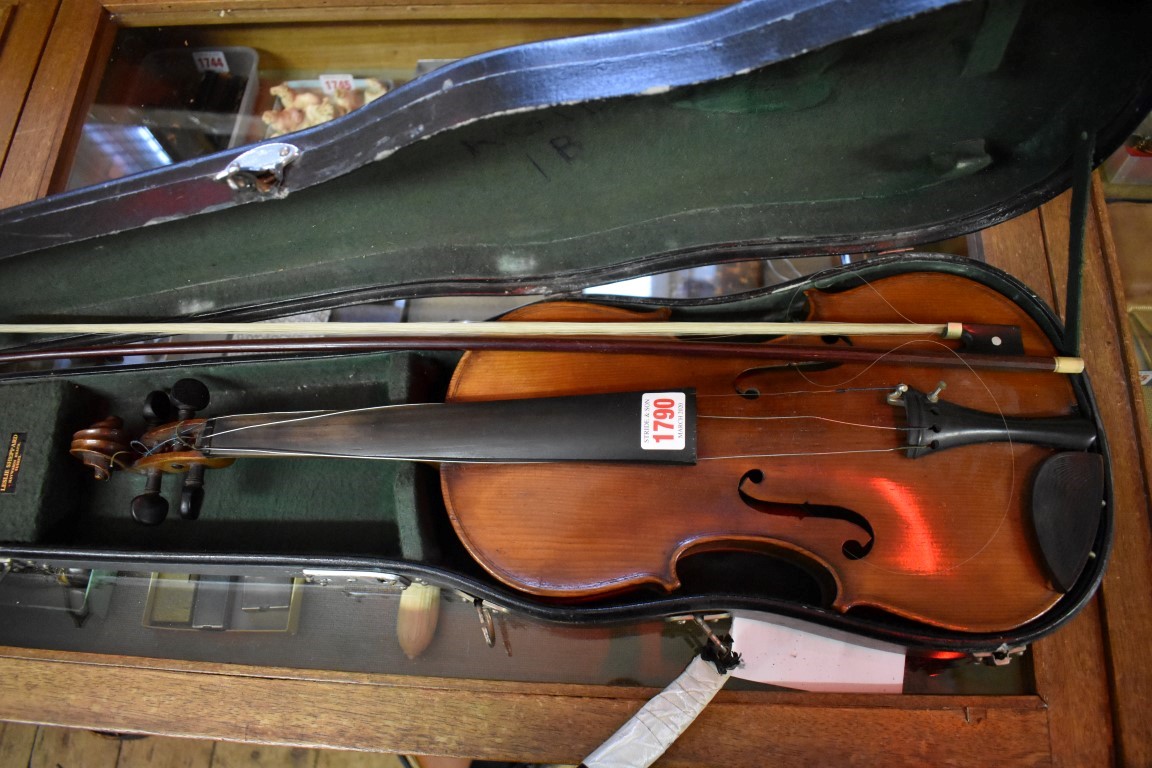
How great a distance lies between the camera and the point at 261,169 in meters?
0.92

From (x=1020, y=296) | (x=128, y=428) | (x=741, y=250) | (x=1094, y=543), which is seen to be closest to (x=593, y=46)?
(x=741, y=250)

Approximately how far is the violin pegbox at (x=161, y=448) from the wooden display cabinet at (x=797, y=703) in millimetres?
369

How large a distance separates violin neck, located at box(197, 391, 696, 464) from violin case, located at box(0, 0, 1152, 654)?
10 cm

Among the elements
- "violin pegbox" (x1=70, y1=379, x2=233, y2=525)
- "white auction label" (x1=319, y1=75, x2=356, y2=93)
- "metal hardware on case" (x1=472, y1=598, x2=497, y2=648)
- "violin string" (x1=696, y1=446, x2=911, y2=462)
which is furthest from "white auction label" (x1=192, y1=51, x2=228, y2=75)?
"violin string" (x1=696, y1=446, x2=911, y2=462)

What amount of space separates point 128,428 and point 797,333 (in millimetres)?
1311

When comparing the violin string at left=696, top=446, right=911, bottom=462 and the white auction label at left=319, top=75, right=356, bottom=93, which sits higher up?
the white auction label at left=319, top=75, right=356, bottom=93

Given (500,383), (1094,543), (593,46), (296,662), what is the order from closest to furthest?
(593,46), (1094,543), (500,383), (296,662)

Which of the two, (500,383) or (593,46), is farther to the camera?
(500,383)

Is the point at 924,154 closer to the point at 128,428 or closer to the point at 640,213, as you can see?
the point at 640,213

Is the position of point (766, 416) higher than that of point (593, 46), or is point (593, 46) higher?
point (593, 46)

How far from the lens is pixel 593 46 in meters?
0.77

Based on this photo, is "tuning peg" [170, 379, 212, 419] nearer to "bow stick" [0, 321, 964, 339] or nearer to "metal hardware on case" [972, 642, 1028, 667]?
"bow stick" [0, 321, 964, 339]

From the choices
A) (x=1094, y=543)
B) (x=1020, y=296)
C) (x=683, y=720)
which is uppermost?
(x=1020, y=296)

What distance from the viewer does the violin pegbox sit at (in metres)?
1.15
